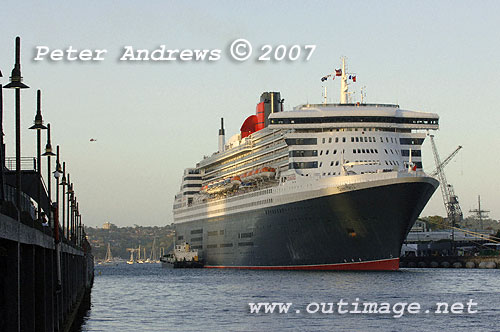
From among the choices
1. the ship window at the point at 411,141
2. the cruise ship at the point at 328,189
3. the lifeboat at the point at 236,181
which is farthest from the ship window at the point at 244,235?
the ship window at the point at 411,141

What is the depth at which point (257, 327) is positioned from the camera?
33.5 meters

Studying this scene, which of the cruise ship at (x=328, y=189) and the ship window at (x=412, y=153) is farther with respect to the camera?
the ship window at (x=412, y=153)

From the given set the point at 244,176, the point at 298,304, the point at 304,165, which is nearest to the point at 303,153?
the point at 304,165

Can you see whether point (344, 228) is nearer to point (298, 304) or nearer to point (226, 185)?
point (298, 304)

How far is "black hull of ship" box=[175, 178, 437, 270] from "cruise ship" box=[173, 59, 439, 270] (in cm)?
7

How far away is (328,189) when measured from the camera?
67.2 meters

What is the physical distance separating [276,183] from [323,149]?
712cm

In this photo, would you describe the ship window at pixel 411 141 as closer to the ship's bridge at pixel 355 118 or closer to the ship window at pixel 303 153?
the ship's bridge at pixel 355 118

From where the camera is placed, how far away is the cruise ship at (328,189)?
213 feet

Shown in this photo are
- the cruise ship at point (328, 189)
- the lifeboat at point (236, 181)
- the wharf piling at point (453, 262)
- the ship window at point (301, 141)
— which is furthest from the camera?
the wharf piling at point (453, 262)

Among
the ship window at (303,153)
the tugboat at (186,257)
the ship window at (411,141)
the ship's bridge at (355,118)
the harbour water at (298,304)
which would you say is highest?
the ship's bridge at (355,118)

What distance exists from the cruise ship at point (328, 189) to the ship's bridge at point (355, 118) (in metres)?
0.08

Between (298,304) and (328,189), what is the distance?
25.2 meters

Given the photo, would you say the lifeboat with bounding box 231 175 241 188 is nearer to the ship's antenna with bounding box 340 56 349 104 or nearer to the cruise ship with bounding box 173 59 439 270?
the cruise ship with bounding box 173 59 439 270
